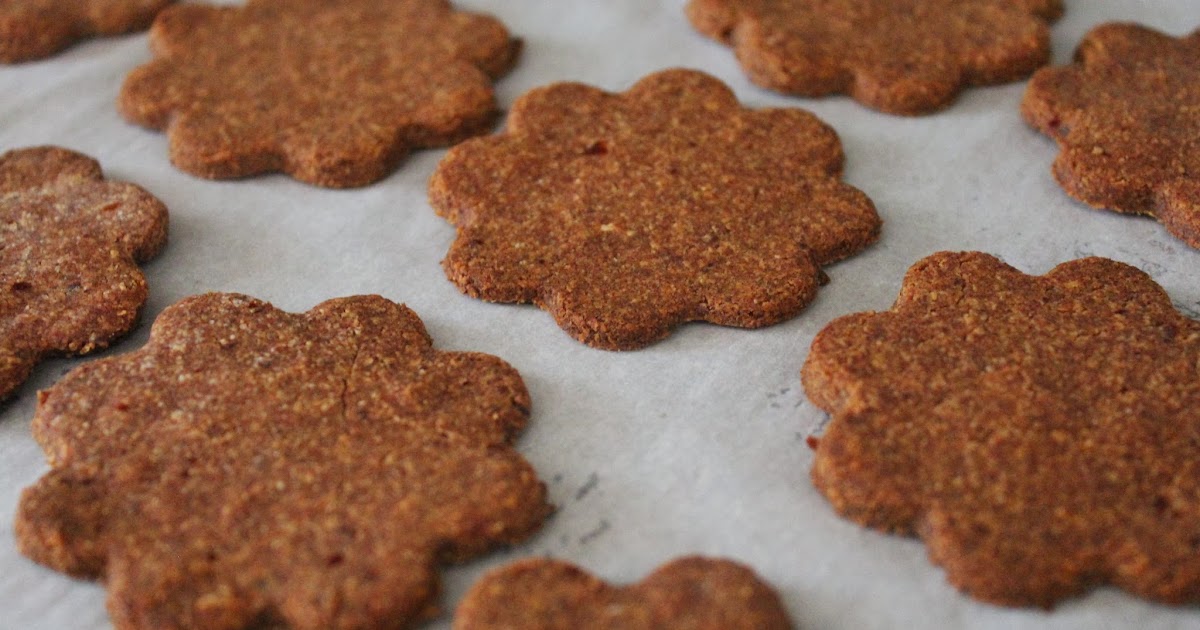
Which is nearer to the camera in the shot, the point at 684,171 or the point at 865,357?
the point at 865,357

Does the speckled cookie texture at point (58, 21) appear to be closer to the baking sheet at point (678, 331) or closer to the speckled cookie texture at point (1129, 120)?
the baking sheet at point (678, 331)

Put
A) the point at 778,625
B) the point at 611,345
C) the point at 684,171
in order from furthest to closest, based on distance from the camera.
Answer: the point at 684,171 < the point at 611,345 < the point at 778,625

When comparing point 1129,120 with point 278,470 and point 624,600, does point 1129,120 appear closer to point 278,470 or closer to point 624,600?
point 624,600

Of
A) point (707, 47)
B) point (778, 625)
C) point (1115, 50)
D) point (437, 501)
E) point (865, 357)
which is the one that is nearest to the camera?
point (778, 625)

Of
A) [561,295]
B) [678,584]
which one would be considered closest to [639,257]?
[561,295]

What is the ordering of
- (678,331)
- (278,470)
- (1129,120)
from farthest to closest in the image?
(1129,120) → (678,331) → (278,470)

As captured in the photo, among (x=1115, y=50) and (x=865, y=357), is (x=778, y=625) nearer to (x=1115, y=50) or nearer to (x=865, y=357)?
(x=865, y=357)

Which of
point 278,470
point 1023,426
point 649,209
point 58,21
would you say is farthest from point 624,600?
point 58,21
